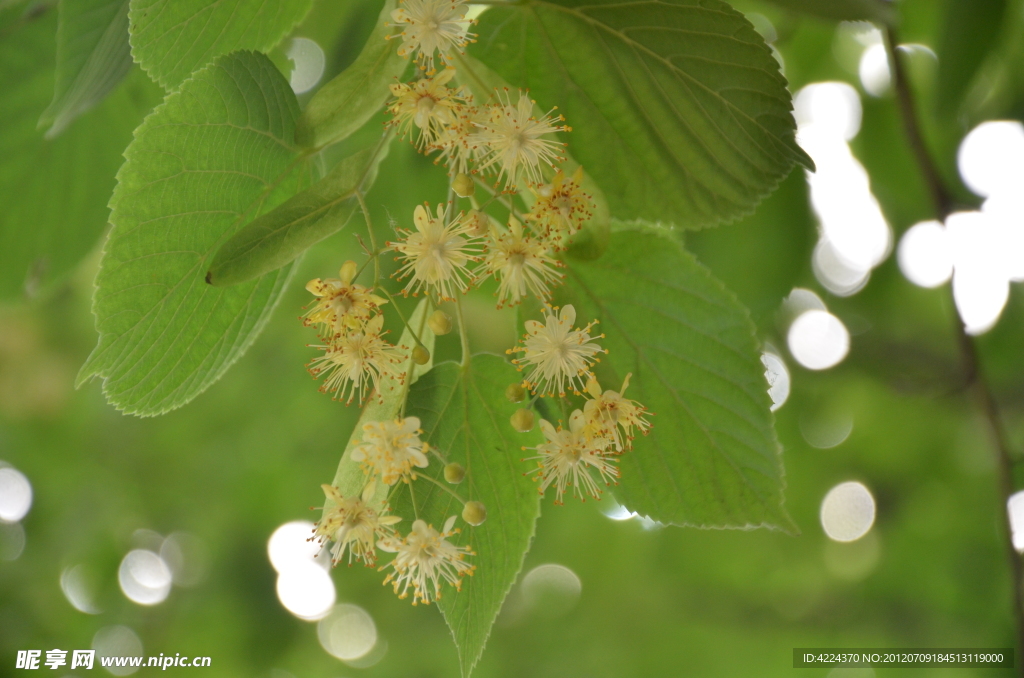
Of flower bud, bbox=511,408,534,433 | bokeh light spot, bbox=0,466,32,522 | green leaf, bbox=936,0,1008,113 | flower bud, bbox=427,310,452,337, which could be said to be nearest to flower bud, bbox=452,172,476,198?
flower bud, bbox=427,310,452,337

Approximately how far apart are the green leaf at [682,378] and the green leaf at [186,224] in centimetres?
31

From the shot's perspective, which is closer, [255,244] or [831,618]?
[255,244]

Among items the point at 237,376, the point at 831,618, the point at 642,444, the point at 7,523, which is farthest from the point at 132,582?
the point at 642,444

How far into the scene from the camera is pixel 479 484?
700mm

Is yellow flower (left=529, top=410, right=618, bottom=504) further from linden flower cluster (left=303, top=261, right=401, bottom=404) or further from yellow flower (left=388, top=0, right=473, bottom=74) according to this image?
yellow flower (left=388, top=0, right=473, bottom=74)

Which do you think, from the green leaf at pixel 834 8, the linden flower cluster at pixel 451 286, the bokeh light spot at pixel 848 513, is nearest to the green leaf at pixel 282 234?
the linden flower cluster at pixel 451 286

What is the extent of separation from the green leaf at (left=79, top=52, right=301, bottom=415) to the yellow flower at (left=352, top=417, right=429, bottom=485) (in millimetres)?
181

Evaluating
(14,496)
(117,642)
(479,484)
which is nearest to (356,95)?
(479,484)

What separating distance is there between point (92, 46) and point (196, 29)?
0.75 ft

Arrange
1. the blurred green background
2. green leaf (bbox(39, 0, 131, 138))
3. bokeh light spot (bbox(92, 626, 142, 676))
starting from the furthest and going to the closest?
bokeh light spot (bbox(92, 626, 142, 676)), the blurred green background, green leaf (bbox(39, 0, 131, 138))

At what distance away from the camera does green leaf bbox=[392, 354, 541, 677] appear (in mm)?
687

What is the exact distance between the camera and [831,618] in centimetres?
243

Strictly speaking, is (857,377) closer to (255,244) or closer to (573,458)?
(573,458)

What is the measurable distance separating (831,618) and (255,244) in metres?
2.51
